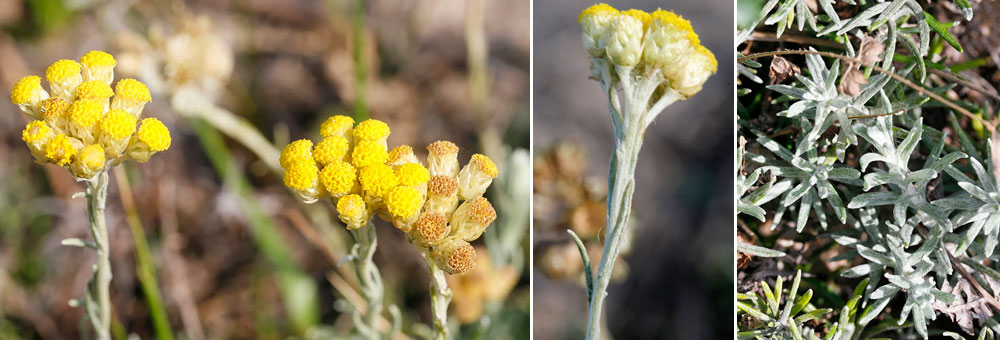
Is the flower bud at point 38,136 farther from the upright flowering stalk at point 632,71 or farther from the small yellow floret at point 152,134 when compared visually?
the upright flowering stalk at point 632,71

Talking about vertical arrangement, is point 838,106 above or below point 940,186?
above

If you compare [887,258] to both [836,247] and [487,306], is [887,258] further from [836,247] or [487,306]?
[487,306]

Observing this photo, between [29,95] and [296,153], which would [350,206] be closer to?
[296,153]

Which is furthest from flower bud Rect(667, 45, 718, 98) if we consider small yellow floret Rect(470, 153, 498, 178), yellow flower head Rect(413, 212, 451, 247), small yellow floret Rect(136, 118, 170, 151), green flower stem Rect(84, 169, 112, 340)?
green flower stem Rect(84, 169, 112, 340)

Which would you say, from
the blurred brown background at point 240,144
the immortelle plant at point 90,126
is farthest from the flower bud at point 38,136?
the blurred brown background at point 240,144

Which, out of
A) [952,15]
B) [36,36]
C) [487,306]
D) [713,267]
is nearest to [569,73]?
[713,267]

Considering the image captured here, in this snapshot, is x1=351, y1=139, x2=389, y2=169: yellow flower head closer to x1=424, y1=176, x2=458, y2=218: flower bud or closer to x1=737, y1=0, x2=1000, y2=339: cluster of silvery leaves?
x1=424, y1=176, x2=458, y2=218: flower bud

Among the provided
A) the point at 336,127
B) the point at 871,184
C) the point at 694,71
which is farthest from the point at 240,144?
the point at 871,184
